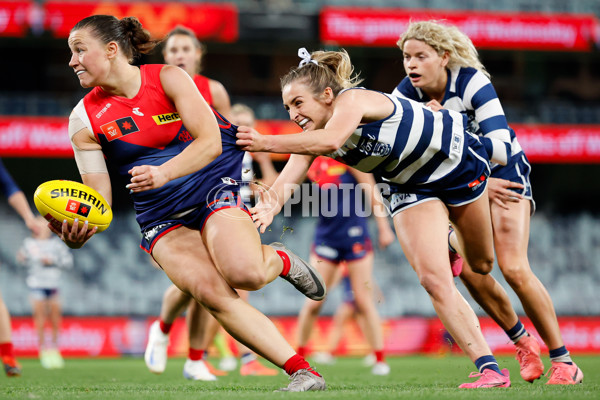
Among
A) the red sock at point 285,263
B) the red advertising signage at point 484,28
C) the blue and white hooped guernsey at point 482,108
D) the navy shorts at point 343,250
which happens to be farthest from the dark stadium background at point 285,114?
the red sock at point 285,263

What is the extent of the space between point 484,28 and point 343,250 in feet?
27.1

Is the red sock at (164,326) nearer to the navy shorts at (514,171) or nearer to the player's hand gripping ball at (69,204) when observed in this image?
the player's hand gripping ball at (69,204)

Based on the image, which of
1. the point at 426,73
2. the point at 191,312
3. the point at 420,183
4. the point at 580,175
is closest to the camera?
the point at 420,183

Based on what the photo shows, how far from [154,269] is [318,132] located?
11780 mm

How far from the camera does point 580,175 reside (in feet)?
56.3

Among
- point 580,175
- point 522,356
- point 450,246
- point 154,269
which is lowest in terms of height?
point 154,269

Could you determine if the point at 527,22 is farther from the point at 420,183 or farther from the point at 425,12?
the point at 420,183

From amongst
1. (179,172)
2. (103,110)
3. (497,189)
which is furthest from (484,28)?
(179,172)

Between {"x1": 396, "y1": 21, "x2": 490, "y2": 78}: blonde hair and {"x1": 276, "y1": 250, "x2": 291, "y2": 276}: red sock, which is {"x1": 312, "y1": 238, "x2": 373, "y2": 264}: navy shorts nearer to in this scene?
{"x1": 396, "y1": 21, "x2": 490, "y2": 78}: blonde hair

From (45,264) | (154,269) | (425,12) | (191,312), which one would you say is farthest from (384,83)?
(191,312)

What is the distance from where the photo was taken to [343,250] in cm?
768

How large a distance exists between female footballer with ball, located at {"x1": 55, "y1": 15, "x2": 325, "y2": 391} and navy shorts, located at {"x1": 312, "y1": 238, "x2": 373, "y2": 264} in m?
3.50

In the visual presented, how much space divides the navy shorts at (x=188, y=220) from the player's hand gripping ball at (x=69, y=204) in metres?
0.27

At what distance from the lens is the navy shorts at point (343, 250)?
25.1 feet
